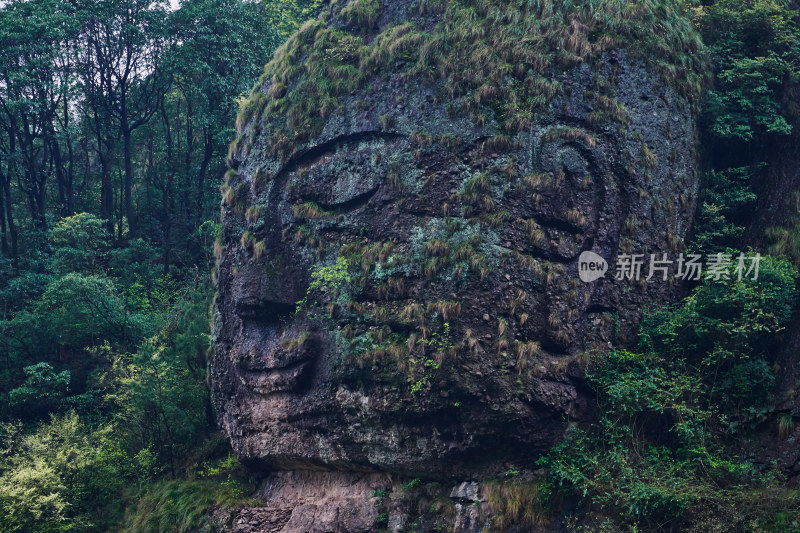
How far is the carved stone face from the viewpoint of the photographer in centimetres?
1233

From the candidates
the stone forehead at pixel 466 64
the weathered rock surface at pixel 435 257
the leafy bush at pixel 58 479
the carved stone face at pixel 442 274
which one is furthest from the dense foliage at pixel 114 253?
the stone forehead at pixel 466 64

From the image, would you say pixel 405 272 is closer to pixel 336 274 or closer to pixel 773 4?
pixel 336 274

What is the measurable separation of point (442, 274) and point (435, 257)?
0.38m

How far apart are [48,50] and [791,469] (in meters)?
24.6

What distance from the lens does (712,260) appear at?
13422 millimetres

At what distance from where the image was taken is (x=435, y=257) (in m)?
12.9

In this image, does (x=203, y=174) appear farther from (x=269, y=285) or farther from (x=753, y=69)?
(x=753, y=69)

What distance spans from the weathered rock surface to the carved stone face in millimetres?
38

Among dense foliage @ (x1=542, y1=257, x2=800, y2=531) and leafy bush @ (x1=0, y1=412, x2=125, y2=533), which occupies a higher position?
dense foliage @ (x1=542, y1=257, x2=800, y2=531)

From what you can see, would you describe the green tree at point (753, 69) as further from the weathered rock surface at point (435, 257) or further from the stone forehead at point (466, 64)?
the weathered rock surface at point (435, 257)

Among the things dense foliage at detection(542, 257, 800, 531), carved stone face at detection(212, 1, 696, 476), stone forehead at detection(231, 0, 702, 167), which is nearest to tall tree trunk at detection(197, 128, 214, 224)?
stone forehead at detection(231, 0, 702, 167)

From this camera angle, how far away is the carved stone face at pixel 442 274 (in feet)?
40.4

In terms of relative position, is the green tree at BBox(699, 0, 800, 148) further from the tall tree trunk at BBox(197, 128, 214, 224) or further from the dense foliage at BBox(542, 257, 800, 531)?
the tall tree trunk at BBox(197, 128, 214, 224)

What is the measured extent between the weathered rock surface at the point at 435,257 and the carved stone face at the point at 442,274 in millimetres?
38
